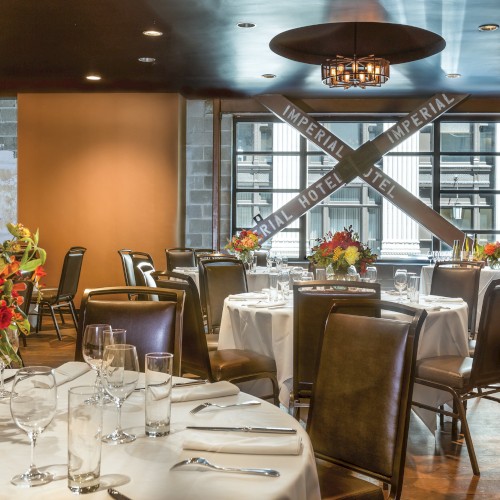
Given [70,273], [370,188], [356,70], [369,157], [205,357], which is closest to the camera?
[205,357]

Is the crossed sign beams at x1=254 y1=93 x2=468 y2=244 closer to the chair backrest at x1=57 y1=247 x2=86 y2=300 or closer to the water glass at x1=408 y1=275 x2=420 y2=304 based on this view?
the chair backrest at x1=57 y1=247 x2=86 y2=300

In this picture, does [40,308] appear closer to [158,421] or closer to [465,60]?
[465,60]

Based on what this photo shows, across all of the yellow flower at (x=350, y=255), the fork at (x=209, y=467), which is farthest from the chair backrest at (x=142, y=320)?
the yellow flower at (x=350, y=255)

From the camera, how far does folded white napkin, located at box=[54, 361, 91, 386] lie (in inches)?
83.9

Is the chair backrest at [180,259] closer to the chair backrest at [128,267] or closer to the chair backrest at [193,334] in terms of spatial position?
the chair backrest at [128,267]

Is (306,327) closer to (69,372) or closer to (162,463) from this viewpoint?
(69,372)

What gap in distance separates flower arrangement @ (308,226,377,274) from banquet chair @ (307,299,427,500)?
2.32 meters

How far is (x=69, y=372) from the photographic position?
2.21m

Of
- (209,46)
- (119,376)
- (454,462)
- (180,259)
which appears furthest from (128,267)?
(119,376)

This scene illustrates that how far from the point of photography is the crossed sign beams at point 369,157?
9.62 metres

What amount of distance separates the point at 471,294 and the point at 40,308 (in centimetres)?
483

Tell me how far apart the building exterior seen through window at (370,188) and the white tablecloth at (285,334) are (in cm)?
563

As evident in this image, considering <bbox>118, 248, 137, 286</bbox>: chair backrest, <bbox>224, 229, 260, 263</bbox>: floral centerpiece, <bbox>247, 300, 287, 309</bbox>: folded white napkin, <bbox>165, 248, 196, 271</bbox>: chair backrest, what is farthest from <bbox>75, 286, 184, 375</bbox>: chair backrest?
<bbox>165, 248, 196, 271</bbox>: chair backrest

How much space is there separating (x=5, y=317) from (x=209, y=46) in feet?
18.9
